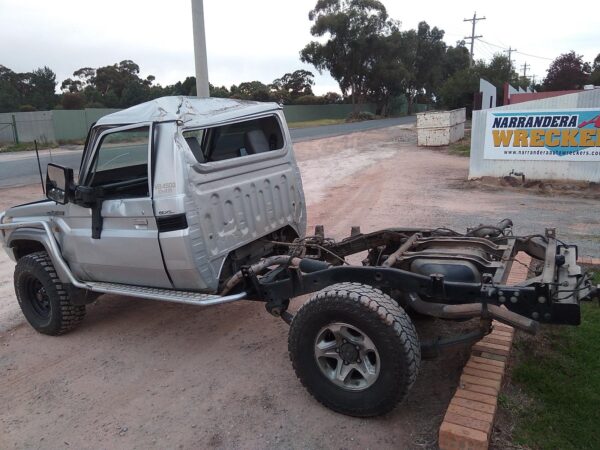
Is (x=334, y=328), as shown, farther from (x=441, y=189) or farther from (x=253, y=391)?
(x=441, y=189)

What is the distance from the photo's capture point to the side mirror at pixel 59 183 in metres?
4.46

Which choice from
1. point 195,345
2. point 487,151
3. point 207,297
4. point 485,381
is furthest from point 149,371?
point 487,151

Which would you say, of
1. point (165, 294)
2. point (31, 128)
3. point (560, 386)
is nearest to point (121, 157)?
point (165, 294)

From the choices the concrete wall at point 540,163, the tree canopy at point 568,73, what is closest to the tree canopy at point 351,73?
the tree canopy at point 568,73

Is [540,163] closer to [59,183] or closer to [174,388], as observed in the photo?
[174,388]

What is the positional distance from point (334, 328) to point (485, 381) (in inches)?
44.3

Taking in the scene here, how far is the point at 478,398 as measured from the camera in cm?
336

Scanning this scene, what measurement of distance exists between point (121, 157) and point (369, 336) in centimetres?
322

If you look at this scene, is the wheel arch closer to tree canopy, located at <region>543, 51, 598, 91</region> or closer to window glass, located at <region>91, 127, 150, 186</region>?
window glass, located at <region>91, 127, 150, 186</region>

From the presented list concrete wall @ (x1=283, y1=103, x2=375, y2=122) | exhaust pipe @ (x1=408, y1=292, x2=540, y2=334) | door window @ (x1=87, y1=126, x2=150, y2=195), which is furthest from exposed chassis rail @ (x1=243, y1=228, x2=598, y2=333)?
concrete wall @ (x1=283, y1=103, x2=375, y2=122)

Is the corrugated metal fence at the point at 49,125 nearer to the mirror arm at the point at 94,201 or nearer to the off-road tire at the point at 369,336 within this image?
the mirror arm at the point at 94,201

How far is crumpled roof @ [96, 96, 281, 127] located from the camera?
14.0 feet

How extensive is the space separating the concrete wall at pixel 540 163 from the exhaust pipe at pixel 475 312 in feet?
35.9

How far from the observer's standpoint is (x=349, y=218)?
10.1 m
